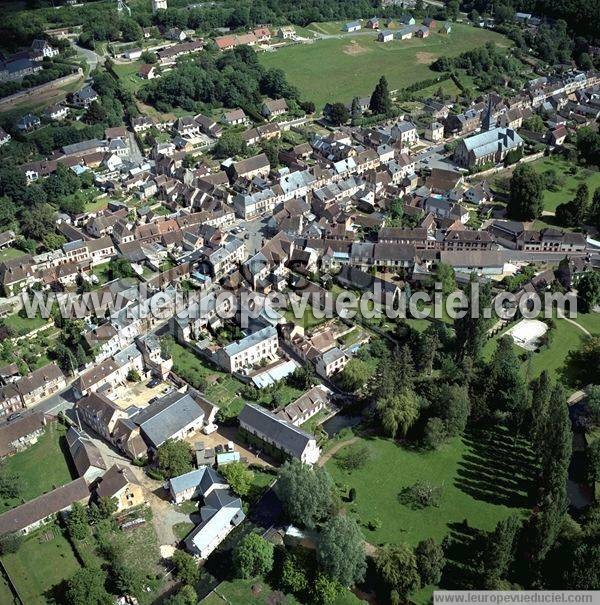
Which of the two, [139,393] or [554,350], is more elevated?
[139,393]

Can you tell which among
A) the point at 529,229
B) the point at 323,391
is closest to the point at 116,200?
the point at 323,391

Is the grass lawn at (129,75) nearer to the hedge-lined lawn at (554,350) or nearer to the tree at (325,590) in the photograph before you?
the hedge-lined lawn at (554,350)

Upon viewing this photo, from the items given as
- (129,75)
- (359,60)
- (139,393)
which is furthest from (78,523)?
(359,60)

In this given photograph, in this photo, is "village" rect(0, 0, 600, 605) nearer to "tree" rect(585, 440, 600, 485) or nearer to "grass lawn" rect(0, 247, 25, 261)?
"grass lawn" rect(0, 247, 25, 261)

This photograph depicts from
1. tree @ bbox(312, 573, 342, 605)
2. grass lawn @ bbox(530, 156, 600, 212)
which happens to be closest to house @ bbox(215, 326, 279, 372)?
tree @ bbox(312, 573, 342, 605)

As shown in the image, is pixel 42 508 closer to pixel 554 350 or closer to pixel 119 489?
pixel 119 489

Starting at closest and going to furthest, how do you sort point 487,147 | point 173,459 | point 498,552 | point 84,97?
1. point 498,552
2. point 173,459
3. point 487,147
4. point 84,97
